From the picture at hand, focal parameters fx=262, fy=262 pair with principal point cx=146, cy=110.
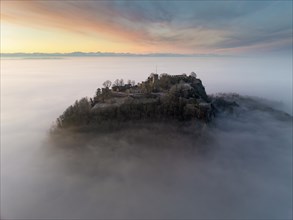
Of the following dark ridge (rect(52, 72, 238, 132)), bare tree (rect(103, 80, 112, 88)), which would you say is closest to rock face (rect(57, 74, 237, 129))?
dark ridge (rect(52, 72, 238, 132))

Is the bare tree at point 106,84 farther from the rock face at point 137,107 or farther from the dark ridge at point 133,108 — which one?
the rock face at point 137,107

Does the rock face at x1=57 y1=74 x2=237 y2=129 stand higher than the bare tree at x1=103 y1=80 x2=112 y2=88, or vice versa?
the bare tree at x1=103 y1=80 x2=112 y2=88

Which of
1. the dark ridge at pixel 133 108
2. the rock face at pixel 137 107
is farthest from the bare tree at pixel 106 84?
the rock face at pixel 137 107

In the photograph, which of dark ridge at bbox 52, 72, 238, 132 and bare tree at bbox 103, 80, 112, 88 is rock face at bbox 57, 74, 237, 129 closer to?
dark ridge at bbox 52, 72, 238, 132

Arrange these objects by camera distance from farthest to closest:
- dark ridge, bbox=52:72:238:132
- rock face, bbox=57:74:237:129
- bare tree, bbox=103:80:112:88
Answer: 1. bare tree, bbox=103:80:112:88
2. dark ridge, bbox=52:72:238:132
3. rock face, bbox=57:74:237:129

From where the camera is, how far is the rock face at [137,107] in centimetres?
13588

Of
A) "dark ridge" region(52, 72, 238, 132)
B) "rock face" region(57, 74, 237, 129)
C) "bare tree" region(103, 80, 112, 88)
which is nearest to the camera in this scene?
"rock face" region(57, 74, 237, 129)

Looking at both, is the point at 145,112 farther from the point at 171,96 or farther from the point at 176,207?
the point at 176,207

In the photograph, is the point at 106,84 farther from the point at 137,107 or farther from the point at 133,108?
the point at 137,107

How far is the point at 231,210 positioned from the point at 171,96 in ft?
206

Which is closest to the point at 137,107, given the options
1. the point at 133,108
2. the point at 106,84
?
the point at 133,108

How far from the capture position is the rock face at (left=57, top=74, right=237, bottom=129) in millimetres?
135875

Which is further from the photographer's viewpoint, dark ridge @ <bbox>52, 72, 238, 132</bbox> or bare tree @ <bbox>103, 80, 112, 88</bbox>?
bare tree @ <bbox>103, 80, 112, 88</bbox>

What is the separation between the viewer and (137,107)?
138 meters
